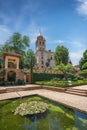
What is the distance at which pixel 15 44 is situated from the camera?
34.2 m

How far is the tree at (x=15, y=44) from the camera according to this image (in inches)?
1316

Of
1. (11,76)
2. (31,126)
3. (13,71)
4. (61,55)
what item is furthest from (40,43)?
(31,126)

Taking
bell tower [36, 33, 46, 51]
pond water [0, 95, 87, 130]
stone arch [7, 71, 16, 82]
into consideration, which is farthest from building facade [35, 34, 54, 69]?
pond water [0, 95, 87, 130]

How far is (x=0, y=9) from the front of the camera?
24.3ft

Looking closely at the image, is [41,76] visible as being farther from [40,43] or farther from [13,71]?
[40,43]

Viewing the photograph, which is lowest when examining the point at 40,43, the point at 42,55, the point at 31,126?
the point at 31,126

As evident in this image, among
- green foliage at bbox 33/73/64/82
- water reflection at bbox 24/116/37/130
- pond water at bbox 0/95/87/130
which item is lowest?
water reflection at bbox 24/116/37/130

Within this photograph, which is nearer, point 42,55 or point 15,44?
point 15,44

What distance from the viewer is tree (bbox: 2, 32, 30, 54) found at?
3344cm

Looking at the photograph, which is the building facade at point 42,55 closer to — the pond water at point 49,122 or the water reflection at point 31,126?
the pond water at point 49,122

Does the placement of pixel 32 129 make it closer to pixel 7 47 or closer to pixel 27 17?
pixel 27 17

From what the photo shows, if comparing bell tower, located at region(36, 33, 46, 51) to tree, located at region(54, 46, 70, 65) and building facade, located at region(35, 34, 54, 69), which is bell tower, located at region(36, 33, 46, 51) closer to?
building facade, located at region(35, 34, 54, 69)

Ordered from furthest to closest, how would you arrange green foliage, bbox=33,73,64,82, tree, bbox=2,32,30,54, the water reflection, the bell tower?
the bell tower
tree, bbox=2,32,30,54
green foliage, bbox=33,73,64,82
the water reflection

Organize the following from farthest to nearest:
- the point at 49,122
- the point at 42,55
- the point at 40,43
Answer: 1. the point at 42,55
2. the point at 40,43
3. the point at 49,122
